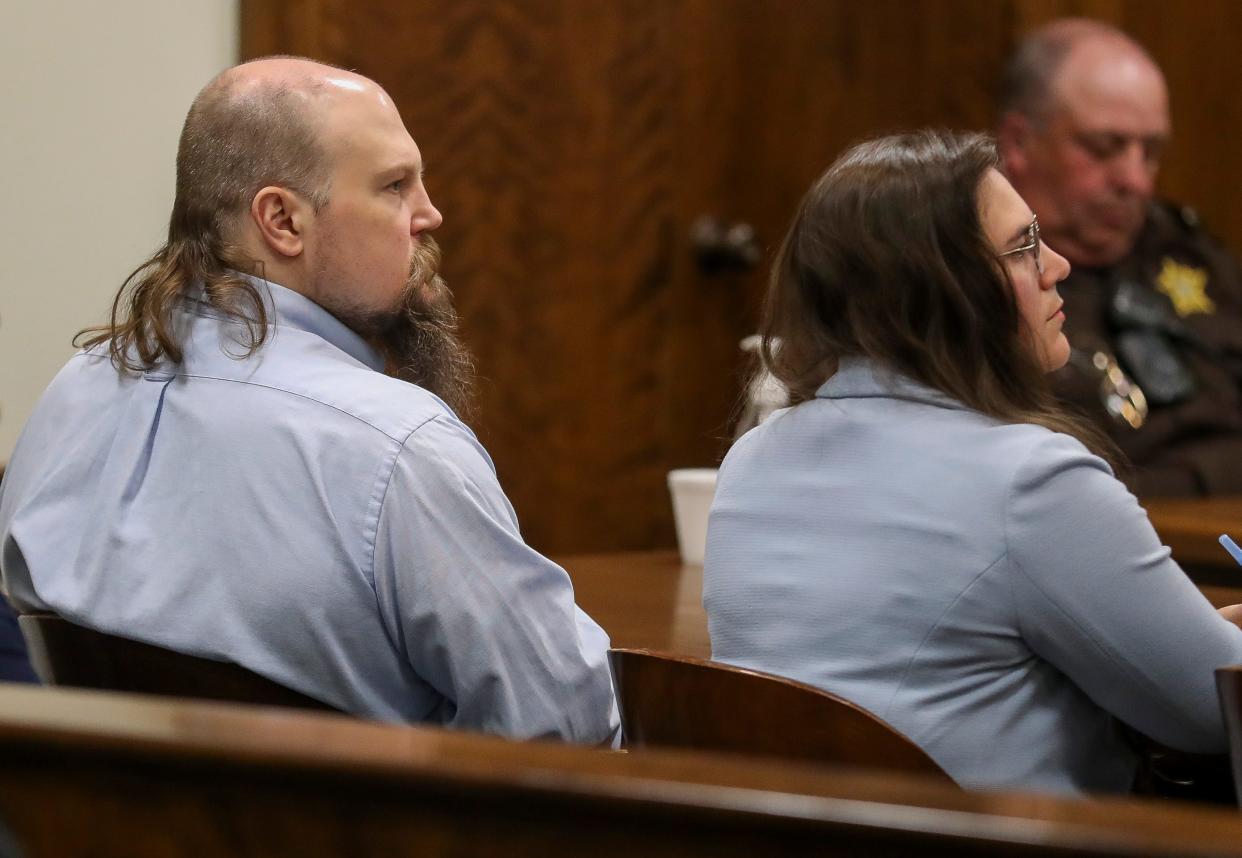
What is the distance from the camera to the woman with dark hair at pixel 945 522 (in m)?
1.32

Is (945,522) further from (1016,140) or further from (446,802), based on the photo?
(1016,140)

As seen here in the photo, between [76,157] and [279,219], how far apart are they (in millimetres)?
1302

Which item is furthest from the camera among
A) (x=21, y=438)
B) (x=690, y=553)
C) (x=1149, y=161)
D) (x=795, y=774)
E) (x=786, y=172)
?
(x=786, y=172)

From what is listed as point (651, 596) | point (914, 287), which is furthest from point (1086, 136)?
point (914, 287)

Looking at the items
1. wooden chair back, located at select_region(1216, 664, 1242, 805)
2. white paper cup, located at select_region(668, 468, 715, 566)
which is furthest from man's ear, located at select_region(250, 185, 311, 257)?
wooden chair back, located at select_region(1216, 664, 1242, 805)

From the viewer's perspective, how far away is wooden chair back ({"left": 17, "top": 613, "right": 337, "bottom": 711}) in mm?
1309

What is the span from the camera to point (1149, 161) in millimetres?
3758

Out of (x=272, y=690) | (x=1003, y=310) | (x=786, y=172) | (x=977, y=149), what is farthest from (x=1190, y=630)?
(x=786, y=172)

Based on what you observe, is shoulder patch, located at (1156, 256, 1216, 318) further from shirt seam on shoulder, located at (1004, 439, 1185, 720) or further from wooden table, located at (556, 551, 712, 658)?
shirt seam on shoulder, located at (1004, 439, 1185, 720)

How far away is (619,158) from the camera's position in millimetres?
3854

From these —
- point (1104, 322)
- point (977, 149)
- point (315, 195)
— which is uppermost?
point (977, 149)

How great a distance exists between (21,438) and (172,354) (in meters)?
0.24

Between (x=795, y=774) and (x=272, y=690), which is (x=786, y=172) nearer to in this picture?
(x=272, y=690)

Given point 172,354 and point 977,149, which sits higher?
point 977,149
